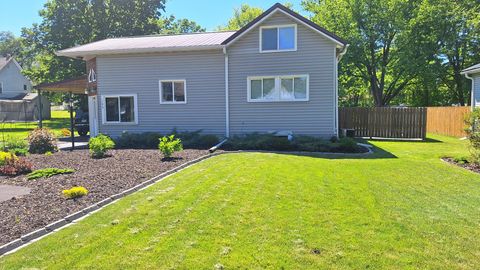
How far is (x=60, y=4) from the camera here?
3250 cm

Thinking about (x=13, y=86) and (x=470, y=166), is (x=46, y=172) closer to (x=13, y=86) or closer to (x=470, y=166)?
(x=470, y=166)

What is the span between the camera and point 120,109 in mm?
17281

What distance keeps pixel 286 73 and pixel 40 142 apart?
9.96 metres

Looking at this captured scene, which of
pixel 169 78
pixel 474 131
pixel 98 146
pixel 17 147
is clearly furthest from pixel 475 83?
pixel 17 147

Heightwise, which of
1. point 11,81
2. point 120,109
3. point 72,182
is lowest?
point 72,182

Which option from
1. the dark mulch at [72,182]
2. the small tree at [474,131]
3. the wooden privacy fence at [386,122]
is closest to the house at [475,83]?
the wooden privacy fence at [386,122]

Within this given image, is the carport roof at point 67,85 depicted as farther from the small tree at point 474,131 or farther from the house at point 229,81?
the small tree at point 474,131

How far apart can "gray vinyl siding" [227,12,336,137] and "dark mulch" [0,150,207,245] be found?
4259mm

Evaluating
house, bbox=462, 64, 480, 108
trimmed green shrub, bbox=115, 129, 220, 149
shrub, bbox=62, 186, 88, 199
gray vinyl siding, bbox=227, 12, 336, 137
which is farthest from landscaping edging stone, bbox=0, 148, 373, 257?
house, bbox=462, 64, 480, 108

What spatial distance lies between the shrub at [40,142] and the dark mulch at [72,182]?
5.17ft

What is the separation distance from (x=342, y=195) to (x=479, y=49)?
31.2 metres

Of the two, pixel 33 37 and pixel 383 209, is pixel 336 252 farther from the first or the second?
pixel 33 37

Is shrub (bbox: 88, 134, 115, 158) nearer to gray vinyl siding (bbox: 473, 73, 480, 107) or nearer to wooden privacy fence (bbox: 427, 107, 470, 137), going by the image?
wooden privacy fence (bbox: 427, 107, 470, 137)

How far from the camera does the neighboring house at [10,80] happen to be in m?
48.4
